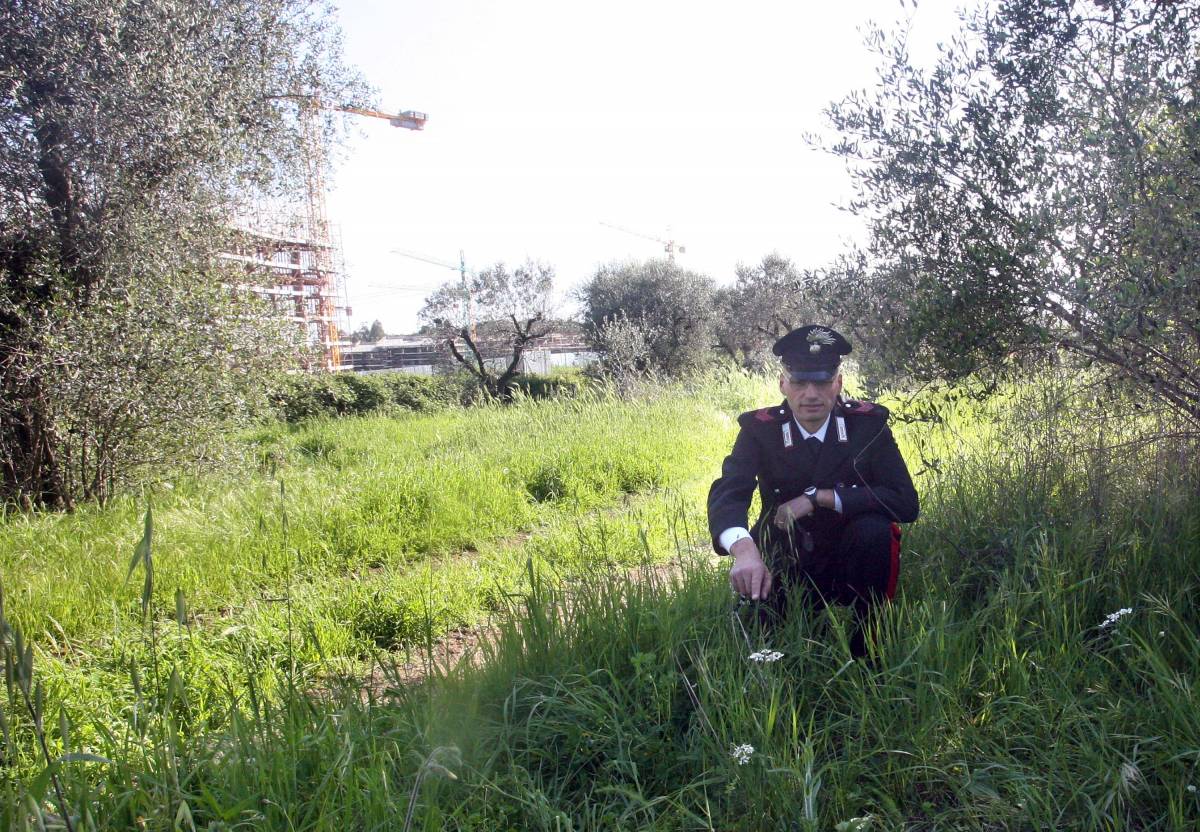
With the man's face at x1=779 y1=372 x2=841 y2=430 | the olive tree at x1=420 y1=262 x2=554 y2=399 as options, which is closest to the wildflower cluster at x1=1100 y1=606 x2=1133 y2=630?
the man's face at x1=779 y1=372 x2=841 y2=430

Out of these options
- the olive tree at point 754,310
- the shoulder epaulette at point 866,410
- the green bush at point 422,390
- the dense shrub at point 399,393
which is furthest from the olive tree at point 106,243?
the olive tree at point 754,310

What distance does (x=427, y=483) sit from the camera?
Answer: 23.8 feet

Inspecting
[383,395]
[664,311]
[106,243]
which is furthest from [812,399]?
[664,311]

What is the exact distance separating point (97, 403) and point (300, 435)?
6799 mm

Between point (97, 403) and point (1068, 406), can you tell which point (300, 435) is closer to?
point (97, 403)

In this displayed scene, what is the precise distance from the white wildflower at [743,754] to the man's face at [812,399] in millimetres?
1585

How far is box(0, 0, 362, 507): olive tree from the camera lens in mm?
6820

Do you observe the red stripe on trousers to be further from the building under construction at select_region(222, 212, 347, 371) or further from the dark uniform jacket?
the building under construction at select_region(222, 212, 347, 371)

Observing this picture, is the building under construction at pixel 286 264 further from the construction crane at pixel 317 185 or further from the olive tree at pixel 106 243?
the olive tree at pixel 106 243

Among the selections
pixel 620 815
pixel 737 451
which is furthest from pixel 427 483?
pixel 620 815

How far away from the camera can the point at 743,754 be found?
214cm

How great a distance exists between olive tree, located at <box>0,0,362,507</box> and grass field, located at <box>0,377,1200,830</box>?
208 cm

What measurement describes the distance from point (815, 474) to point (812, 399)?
1.06 ft

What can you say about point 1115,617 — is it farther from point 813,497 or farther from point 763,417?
point 763,417
